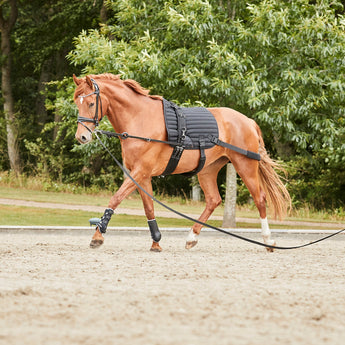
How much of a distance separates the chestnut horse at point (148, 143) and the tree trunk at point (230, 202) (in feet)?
14.4

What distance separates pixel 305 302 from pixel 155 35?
973cm

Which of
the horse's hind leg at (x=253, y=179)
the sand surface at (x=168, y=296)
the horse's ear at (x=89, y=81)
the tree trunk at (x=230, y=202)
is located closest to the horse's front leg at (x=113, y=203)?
the sand surface at (x=168, y=296)

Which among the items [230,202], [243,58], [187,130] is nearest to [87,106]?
[187,130]

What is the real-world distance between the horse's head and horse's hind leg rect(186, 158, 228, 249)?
2291 mm

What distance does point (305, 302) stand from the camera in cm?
527

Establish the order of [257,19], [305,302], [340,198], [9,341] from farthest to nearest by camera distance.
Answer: [340,198] < [257,19] < [305,302] < [9,341]

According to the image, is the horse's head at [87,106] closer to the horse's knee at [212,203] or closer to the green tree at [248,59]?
the horse's knee at [212,203]

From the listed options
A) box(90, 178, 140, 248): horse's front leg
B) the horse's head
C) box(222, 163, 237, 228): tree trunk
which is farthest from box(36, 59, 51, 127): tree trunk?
box(90, 178, 140, 248): horse's front leg

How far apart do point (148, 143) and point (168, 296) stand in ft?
11.2

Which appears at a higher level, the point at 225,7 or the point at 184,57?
the point at 225,7

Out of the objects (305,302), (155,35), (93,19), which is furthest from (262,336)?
(93,19)

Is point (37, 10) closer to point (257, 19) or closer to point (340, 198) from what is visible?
point (340, 198)

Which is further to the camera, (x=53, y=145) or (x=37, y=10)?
(x=37, y=10)

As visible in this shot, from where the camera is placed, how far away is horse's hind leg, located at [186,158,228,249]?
944 centimetres
